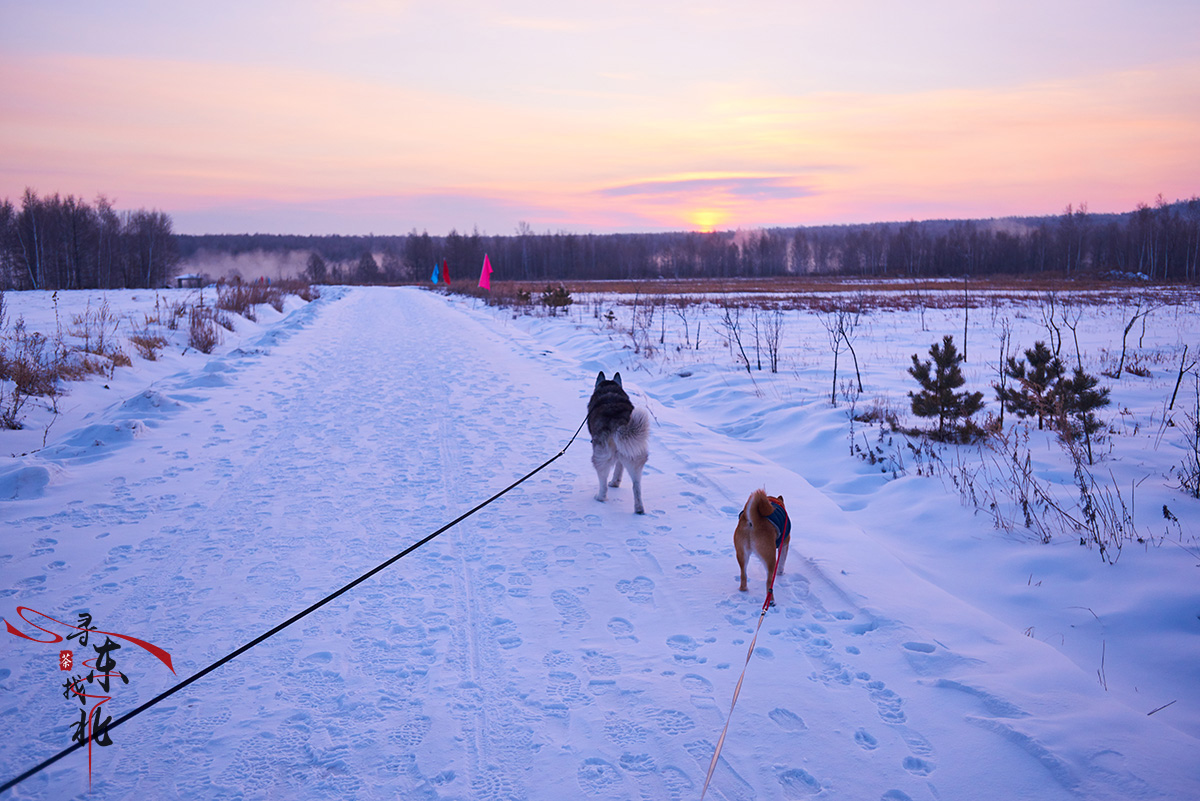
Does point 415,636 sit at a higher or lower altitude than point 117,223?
lower

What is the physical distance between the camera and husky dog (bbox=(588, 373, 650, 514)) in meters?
5.21

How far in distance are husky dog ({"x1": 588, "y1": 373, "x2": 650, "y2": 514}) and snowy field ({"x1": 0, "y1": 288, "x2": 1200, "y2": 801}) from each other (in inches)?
14.9

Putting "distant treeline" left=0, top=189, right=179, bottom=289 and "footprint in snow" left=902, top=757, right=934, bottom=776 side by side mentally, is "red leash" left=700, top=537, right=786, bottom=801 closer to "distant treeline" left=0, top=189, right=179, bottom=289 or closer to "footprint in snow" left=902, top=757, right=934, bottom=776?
"footprint in snow" left=902, top=757, right=934, bottom=776

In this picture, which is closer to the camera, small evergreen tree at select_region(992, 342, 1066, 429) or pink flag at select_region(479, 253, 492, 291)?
small evergreen tree at select_region(992, 342, 1066, 429)

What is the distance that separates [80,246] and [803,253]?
4751 inches

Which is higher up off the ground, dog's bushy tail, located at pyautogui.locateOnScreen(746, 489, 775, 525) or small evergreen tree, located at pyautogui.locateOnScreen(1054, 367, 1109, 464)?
small evergreen tree, located at pyautogui.locateOnScreen(1054, 367, 1109, 464)

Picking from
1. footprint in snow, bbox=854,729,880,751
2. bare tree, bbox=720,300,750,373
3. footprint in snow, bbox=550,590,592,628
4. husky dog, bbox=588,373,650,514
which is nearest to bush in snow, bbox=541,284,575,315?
bare tree, bbox=720,300,750,373

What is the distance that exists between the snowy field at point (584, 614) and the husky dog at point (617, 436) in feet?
1.24

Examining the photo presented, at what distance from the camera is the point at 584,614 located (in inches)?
146

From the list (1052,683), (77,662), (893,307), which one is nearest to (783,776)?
(1052,683)

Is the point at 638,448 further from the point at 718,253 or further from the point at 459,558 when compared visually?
the point at 718,253

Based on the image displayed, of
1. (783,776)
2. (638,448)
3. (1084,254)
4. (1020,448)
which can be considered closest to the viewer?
(783,776)

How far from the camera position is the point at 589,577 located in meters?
4.21

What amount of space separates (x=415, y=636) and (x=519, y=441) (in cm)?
407
